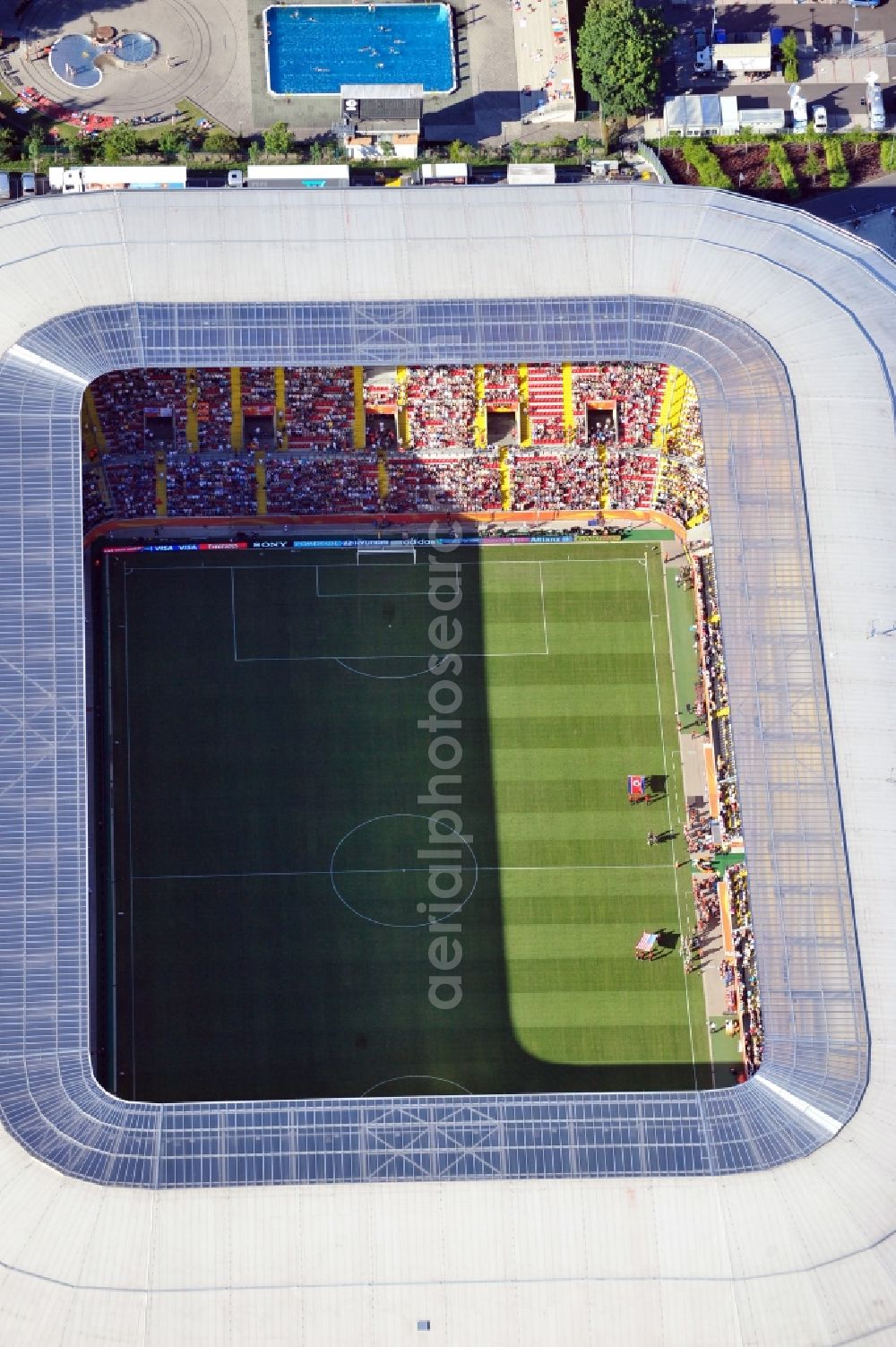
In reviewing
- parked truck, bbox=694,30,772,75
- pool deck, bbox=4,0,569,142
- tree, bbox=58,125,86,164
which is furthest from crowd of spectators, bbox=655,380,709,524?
tree, bbox=58,125,86,164

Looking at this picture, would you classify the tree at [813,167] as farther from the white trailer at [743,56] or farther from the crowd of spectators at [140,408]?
the crowd of spectators at [140,408]

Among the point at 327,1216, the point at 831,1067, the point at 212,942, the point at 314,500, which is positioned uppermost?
the point at 314,500

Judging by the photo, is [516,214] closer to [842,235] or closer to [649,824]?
[842,235]

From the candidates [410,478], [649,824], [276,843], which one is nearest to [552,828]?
[649,824]

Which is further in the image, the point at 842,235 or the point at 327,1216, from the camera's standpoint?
the point at 842,235

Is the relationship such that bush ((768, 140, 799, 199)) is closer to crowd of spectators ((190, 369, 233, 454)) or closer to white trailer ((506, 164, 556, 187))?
white trailer ((506, 164, 556, 187))

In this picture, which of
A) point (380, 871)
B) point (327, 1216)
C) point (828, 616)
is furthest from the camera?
point (380, 871)
